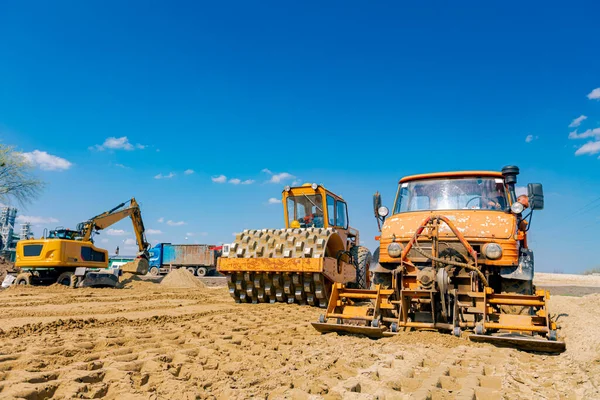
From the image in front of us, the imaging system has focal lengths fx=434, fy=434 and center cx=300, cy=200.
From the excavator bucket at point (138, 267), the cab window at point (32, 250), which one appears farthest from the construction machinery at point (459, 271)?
the excavator bucket at point (138, 267)

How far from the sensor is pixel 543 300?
5012 millimetres

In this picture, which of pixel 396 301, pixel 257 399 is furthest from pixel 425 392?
pixel 396 301

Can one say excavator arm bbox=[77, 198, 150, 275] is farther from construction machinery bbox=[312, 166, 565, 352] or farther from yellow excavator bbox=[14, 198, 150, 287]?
construction machinery bbox=[312, 166, 565, 352]

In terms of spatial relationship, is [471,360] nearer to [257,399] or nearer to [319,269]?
[257,399]

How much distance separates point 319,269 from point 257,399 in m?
5.10

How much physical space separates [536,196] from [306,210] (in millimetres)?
6024

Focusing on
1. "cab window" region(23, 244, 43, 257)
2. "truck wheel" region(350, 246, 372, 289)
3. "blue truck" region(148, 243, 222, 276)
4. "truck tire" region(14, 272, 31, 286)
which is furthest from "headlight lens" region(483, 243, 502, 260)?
"blue truck" region(148, 243, 222, 276)

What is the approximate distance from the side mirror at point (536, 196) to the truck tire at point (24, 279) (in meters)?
16.7

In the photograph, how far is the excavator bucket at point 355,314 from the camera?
212 inches

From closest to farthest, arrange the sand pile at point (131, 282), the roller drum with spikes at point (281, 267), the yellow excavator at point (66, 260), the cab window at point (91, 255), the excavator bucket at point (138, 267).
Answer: the roller drum with spikes at point (281, 267)
the yellow excavator at point (66, 260)
the cab window at point (91, 255)
the sand pile at point (131, 282)
the excavator bucket at point (138, 267)

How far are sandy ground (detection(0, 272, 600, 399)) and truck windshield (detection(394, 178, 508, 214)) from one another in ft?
7.00

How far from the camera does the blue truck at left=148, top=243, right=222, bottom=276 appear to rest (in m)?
31.1

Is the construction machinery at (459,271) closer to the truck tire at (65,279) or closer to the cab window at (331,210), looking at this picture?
the cab window at (331,210)

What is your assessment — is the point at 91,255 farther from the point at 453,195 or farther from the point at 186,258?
the point at 186,258
